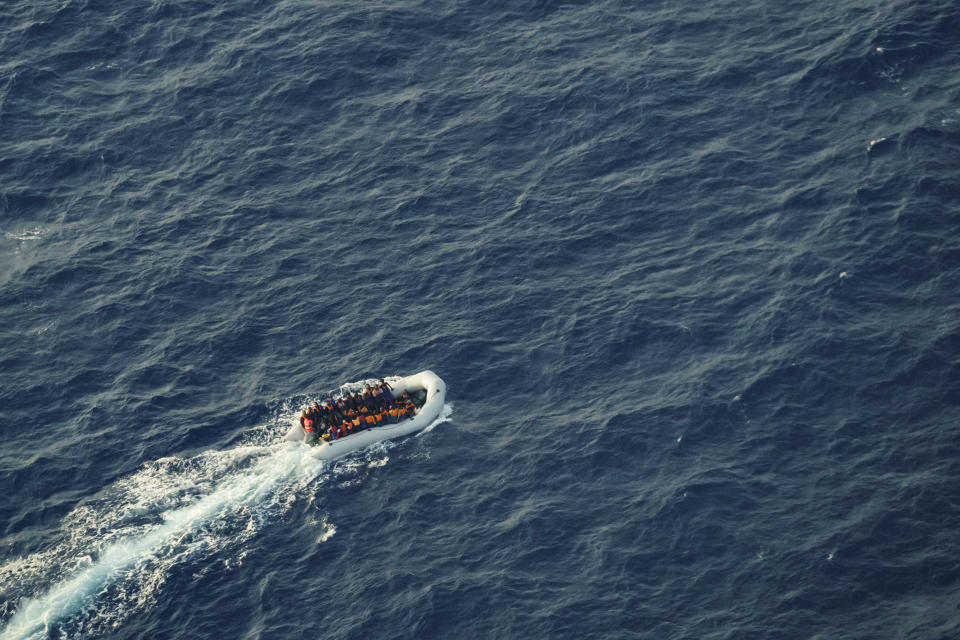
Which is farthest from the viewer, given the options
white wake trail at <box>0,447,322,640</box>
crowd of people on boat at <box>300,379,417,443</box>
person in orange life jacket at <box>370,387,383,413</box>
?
person in orange life jacket at <box>370,387,383,413</box>

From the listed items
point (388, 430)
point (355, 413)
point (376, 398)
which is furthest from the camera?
point (376, 398)

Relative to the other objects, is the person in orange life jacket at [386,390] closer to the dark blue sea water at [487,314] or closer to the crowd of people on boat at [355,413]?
the crowd of people on boat at [355,413]

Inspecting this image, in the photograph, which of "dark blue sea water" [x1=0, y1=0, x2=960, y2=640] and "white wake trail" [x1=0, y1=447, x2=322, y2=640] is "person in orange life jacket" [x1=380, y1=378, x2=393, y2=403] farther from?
"white wake trail" [x1=0, y1=447, x2=322, y2=640]

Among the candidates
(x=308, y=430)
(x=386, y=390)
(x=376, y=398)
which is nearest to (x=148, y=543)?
(x=308, y=430)

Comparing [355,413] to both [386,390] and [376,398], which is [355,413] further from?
[386,390]

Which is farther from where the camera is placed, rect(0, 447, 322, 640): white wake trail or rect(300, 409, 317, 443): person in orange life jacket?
rect(300, 409, 317, 443): person in orange life jacket

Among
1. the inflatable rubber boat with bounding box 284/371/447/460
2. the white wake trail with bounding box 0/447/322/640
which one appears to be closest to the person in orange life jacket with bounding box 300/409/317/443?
the inflatable rubber boat with bounding box 284/371/447/460
